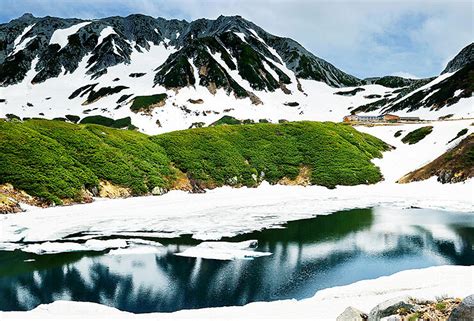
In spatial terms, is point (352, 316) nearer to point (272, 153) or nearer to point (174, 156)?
point (174, 156)

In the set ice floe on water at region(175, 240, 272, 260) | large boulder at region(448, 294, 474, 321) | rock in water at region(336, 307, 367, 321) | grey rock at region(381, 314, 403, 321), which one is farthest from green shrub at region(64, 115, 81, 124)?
large boulder at region(448, 294, 474, 321)

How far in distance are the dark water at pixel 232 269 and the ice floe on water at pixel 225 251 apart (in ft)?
2.53

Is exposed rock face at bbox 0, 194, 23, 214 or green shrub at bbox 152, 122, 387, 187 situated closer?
exposed rock face at bbox 0, 194, 23, 214

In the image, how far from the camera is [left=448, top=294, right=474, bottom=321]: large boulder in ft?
34.1

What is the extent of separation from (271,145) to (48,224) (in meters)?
48.2

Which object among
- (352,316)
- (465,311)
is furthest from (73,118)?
(465,311)

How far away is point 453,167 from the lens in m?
60.5

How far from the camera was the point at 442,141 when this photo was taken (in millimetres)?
81562

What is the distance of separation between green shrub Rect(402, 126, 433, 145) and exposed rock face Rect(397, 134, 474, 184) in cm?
2117

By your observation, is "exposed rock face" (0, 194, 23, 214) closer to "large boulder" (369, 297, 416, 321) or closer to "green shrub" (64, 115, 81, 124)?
"large boulder" (369, 297, 416, 321)

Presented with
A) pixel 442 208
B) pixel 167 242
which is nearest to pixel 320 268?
pixel 167 242

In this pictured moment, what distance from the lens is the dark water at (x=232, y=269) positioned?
21844 millimetres

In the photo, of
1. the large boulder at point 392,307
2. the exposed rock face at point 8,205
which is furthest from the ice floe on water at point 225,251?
the exposed rock face at point 8,205

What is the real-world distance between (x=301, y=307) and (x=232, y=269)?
8191mm
